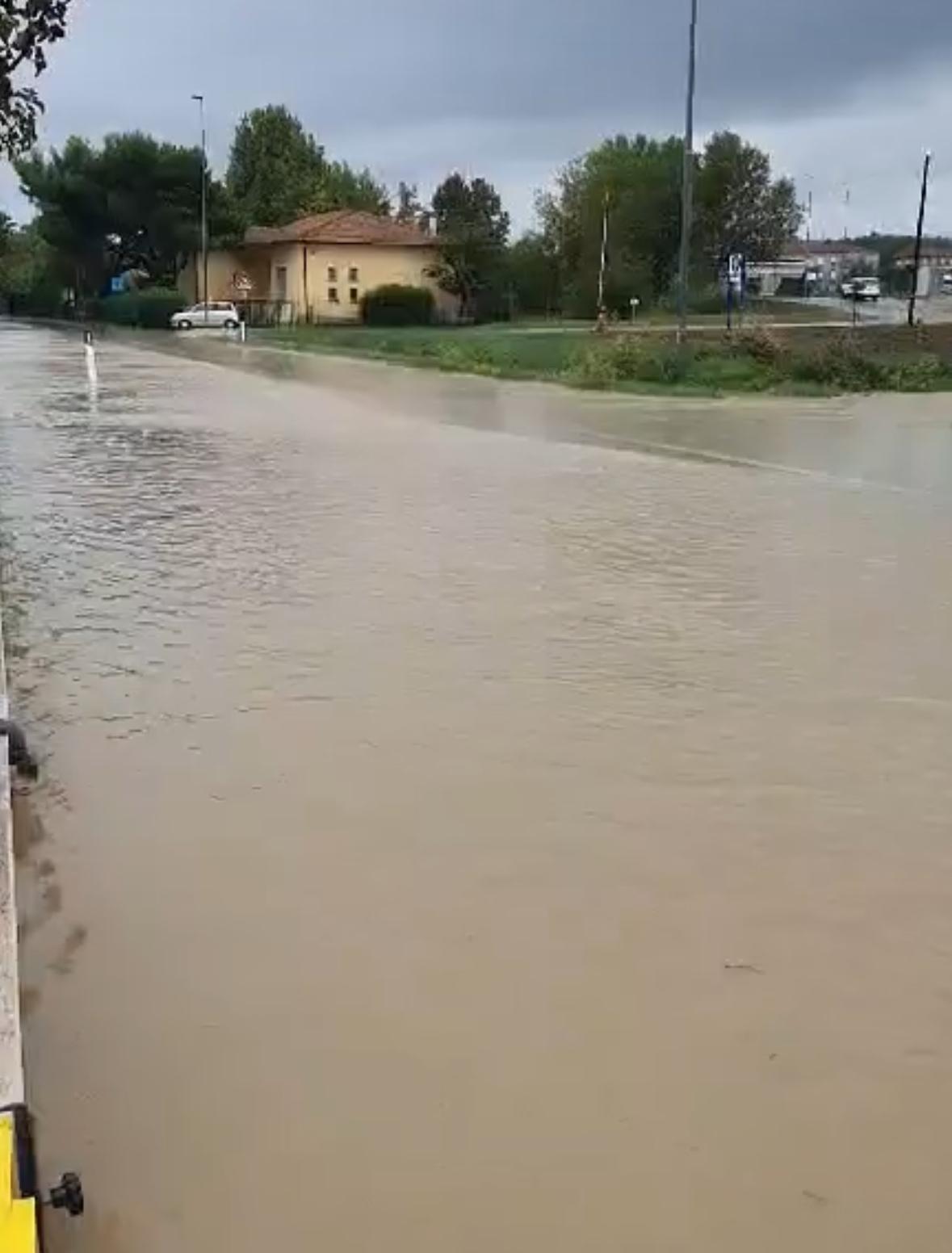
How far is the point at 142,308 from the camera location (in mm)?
66938

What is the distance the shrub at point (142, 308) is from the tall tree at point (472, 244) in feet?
38.5

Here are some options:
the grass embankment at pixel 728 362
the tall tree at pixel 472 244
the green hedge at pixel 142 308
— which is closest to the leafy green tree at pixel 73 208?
the green hedge at pixel 142 308

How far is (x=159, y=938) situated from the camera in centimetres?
473

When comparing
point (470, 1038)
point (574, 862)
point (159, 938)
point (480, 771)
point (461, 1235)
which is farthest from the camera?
point (480, 771)

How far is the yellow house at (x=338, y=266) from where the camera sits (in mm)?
69188

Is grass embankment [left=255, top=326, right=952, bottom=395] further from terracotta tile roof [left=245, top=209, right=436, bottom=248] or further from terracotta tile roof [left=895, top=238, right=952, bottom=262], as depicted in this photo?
terracotta tile roof [left=895, top=238, right=952, bottom=262]

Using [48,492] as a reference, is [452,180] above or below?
above

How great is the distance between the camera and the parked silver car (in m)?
62.4

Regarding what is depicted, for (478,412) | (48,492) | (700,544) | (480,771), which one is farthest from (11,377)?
(480,771)

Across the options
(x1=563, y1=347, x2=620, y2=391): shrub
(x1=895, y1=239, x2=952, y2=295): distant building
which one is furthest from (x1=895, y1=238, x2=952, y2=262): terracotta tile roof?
(x1=563, y1=347, x2=620, y2=391): shrub

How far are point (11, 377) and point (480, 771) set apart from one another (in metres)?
28.8

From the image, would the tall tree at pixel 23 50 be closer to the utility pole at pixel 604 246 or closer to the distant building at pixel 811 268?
the utility pole at pixel 604 246

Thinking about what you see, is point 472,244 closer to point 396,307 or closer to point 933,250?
point 396,307

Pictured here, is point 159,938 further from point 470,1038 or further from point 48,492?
point 48,492
